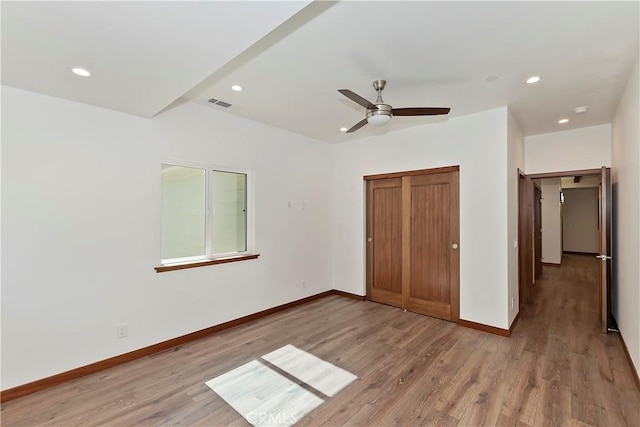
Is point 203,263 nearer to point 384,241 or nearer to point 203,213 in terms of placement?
point 203,213

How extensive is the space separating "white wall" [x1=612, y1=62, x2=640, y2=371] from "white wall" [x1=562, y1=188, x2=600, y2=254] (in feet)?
23.9

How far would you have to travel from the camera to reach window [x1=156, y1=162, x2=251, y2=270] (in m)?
3.37

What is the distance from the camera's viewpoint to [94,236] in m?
2.75

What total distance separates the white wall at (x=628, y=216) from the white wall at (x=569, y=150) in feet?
1.44

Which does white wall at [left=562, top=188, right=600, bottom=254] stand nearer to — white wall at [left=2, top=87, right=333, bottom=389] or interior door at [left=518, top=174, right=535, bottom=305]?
interior door at [left=518, top=174, right=535, bottom=305]

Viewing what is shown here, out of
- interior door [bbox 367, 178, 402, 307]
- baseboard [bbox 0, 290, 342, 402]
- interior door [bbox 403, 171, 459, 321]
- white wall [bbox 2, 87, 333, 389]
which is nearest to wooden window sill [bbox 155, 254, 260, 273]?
white wall [bbox 2, 87, 333, 389]

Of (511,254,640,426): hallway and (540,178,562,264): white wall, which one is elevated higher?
(540,178,562,264): white wall

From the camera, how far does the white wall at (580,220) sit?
366 inches

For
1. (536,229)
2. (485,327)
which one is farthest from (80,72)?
(536,229)

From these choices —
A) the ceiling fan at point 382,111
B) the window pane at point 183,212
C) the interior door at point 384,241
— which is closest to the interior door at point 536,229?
the interior door at point 384,241

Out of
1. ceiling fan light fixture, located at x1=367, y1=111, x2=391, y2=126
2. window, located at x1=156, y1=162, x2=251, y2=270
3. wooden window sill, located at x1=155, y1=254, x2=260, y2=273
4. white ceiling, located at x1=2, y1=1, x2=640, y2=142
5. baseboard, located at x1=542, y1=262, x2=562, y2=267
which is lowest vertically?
baseboard, located at x1=542, y1=262, x2=562, y2=267

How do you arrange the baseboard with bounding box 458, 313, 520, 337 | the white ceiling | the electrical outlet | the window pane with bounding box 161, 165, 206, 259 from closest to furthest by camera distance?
the white ceiling → the electrical outlet → the window pane with bounding box 161, 165, 206, 259 → the baseboard with bounding box 458, 313, 520, 337

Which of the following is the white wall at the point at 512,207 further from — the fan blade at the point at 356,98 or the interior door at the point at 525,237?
the fan blade at the point at 356,98

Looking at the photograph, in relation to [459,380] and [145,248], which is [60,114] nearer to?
[145,248]
